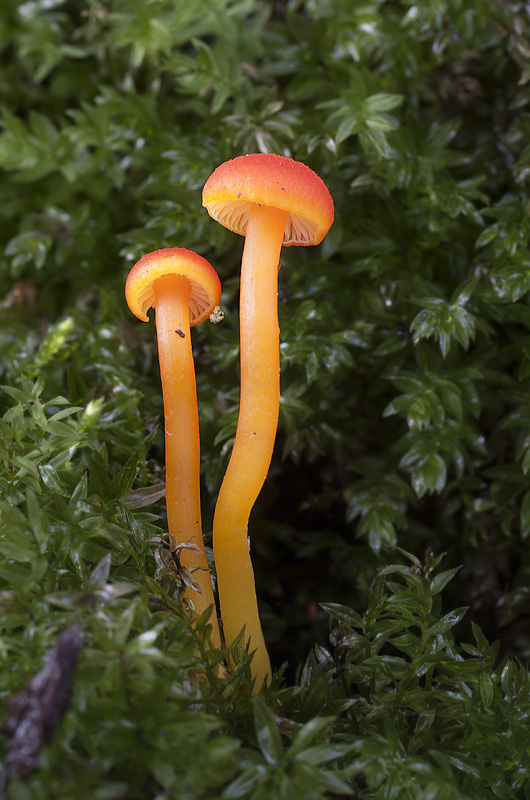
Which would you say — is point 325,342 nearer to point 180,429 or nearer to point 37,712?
point 180,429

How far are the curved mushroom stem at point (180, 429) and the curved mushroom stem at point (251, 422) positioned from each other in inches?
2.3

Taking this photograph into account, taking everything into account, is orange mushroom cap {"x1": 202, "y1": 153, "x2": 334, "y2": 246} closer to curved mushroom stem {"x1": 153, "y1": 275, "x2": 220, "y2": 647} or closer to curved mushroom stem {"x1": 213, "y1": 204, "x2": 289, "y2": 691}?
curved mushroom stem {"x1": 213, "y1": 204, "x2": 289, "y2": 691}

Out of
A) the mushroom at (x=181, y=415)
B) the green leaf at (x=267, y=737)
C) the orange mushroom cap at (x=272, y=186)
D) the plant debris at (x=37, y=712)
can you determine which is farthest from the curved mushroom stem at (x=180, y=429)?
the plant debris at (x=37, y=712)

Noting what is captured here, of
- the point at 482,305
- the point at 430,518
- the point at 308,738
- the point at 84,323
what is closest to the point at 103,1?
the point at 84,323

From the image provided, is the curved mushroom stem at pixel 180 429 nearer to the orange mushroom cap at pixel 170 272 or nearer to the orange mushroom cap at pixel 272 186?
the orange mushroom cap at pixel 170 272

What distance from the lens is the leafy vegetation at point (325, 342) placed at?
4.07 feet

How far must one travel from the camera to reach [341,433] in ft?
6.25

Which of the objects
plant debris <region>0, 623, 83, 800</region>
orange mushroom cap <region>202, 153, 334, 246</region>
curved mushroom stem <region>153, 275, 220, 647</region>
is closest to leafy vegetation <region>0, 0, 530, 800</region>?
curved mushroom stem <region>153, 275, 220, 647</region>

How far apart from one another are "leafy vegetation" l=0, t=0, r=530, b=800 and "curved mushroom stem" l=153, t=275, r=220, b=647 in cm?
8

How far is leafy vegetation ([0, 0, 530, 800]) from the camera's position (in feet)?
4.07

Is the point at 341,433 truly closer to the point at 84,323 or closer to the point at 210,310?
the point at 210,310

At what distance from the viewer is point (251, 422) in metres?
1.27

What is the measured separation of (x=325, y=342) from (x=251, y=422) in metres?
0.56

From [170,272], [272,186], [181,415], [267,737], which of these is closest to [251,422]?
[181,415]
